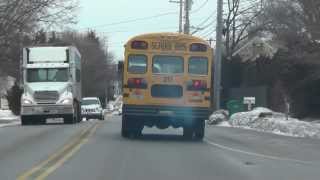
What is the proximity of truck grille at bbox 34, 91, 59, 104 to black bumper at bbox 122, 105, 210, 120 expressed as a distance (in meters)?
13.6

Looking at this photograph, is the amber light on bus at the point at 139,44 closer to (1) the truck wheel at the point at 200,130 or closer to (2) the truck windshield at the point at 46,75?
(1) the truck wheel at the point at 200,130

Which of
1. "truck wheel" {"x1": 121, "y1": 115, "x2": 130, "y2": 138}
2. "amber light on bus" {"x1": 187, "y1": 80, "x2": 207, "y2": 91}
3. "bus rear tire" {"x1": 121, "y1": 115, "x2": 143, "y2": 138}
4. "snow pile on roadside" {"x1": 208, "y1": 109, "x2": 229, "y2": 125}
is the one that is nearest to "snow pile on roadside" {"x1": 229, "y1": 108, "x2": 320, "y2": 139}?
"snow pile on roadside" {"x1": 208, "y1": 109, "x2": 229, "y2": 125}

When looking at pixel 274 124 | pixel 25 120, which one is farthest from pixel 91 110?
pixel 274 124

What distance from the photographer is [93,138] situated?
24531 mm

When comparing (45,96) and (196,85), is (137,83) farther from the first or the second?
(45,96)

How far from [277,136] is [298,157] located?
8.85 m

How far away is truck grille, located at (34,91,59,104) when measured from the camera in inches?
1436

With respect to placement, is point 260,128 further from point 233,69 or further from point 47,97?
point 233,69

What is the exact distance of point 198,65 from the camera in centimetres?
2383

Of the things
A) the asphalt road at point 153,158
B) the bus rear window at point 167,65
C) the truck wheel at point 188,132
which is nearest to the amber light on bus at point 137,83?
the bus rear window at point 167,65

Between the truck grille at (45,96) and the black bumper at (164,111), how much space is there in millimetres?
13560

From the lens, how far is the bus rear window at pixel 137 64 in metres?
23.6

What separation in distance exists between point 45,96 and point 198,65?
1442 cm

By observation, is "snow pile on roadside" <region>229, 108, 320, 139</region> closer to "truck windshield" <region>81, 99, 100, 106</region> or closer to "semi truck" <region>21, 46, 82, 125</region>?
"semi truck" <region>21, 46, 82, 125</region>
